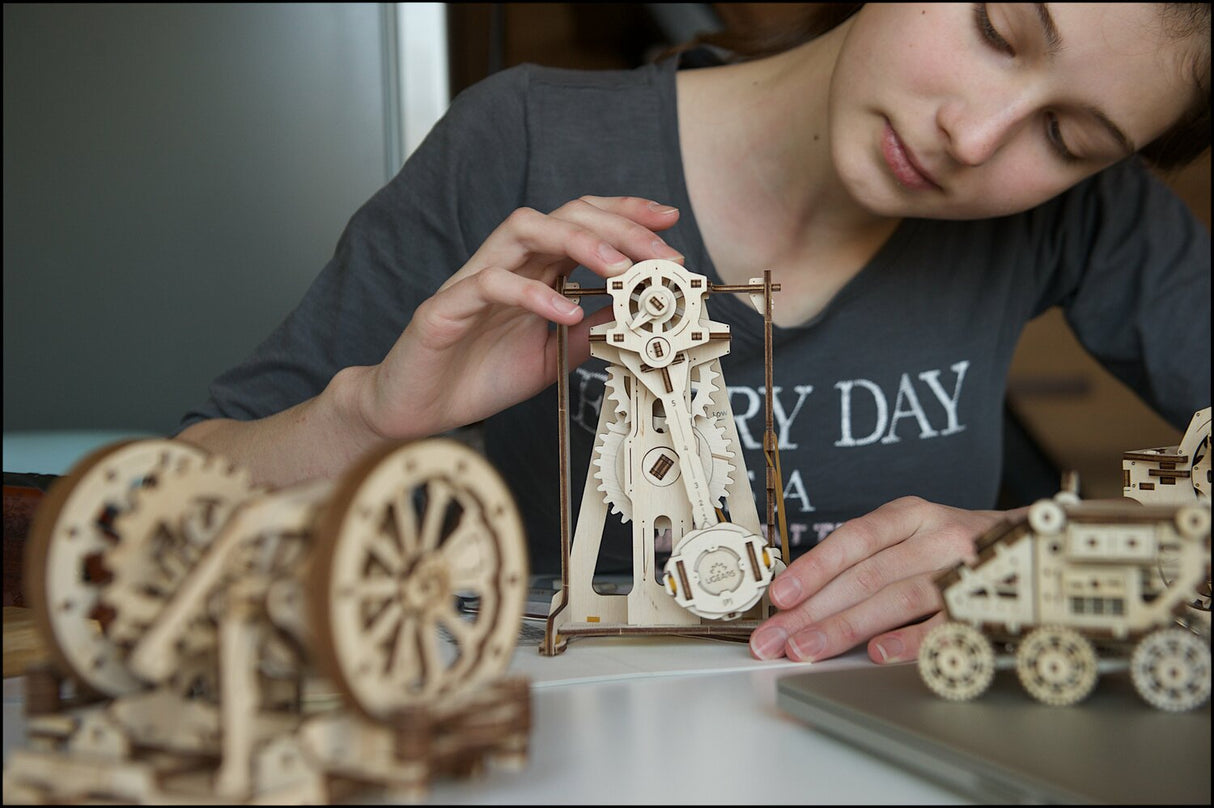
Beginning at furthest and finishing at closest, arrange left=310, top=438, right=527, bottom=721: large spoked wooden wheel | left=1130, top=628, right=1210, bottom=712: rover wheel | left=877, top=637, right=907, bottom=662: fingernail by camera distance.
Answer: left=877, top=637, right=907, bottom=662: fingernail < left=1130, top=628, right=1210, bottom=712: rover wheel < left=310, top=438, right=527, bottom=721: large spoked wooden wheel

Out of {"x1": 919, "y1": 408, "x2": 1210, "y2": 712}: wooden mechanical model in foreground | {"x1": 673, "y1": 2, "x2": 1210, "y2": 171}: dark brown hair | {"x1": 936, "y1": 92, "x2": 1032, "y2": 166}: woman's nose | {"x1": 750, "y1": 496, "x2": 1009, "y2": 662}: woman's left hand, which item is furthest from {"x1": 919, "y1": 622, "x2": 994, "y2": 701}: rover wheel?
{"x1": 673, "y1": 2, "x2": 1210, "y2": 171}: dark brown hair

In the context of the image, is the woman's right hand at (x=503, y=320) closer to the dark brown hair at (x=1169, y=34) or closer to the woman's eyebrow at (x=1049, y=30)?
the woman's eyebrow at (x=1049, y=30)

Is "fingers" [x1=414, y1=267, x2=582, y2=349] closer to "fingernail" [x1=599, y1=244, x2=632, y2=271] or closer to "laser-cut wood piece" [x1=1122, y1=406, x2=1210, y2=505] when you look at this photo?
"fingernail" [x1=599, y1=244, x2=632, y2=271]

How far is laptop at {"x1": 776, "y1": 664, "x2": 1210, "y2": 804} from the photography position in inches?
16.2

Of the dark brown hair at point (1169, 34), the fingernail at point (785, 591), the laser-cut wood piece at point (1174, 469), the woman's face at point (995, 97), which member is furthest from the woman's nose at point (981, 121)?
the fingernail at point (785, 591)

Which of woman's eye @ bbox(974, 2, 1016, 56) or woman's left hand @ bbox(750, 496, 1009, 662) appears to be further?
woman's eye @ bbox(974, 2, 1016, 56)

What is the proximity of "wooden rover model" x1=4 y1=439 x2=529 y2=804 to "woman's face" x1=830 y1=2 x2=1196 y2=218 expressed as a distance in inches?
→ 20.7

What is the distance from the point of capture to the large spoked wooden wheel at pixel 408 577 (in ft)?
1.26

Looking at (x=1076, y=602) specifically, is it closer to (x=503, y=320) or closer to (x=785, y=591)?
(x=785, y=591)

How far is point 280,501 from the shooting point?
42 centimetres

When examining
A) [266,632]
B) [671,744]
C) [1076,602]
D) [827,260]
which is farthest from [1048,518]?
[827,260]

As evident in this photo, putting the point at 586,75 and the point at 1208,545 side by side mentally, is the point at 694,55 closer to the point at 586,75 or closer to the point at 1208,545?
the point at 586,75

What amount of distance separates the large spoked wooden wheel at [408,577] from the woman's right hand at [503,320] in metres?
0.29

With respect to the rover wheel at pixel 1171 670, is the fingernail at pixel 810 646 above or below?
below
